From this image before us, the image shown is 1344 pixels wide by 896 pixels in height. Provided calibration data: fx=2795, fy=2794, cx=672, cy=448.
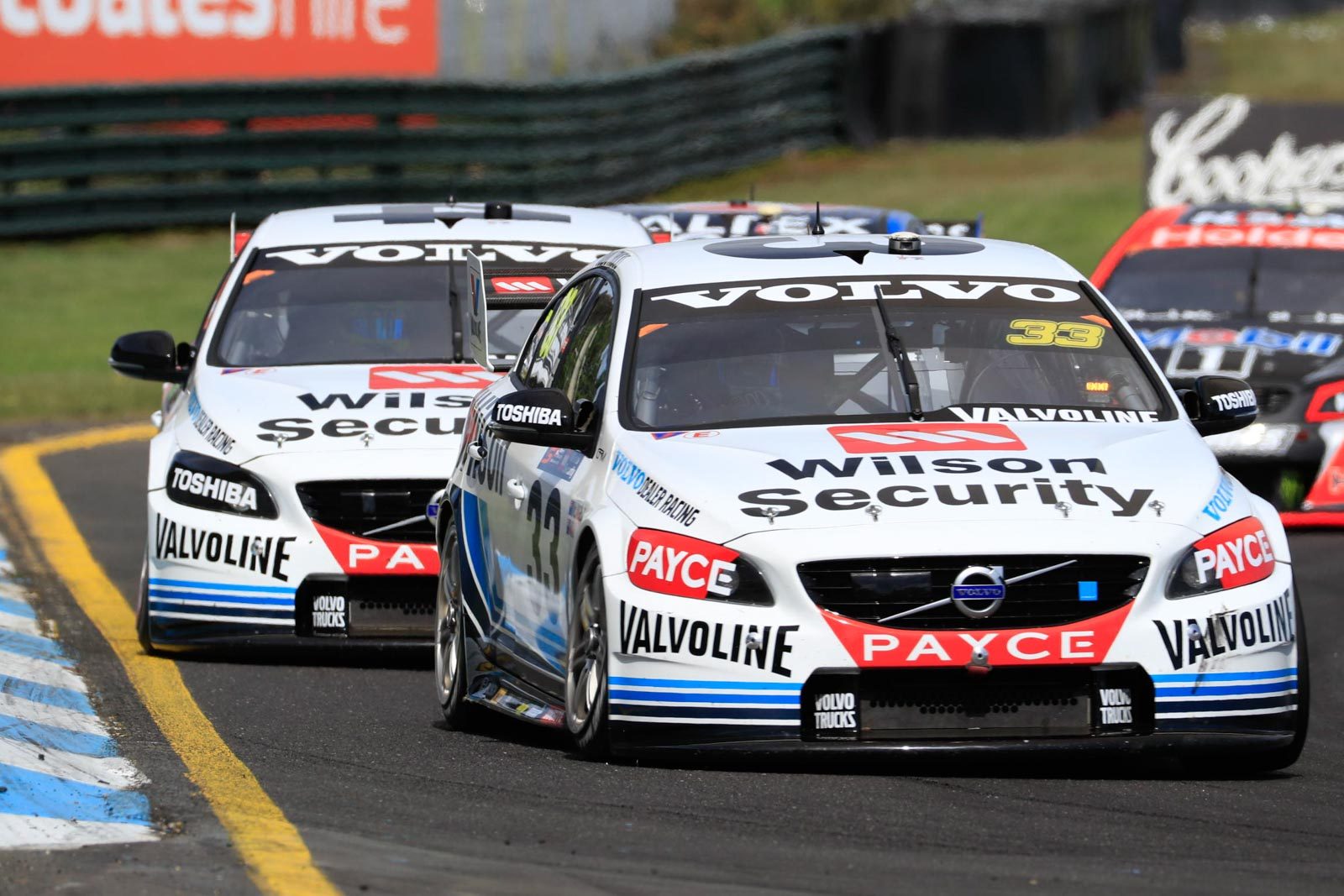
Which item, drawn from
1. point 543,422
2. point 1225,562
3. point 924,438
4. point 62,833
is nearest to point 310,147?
point 543,422

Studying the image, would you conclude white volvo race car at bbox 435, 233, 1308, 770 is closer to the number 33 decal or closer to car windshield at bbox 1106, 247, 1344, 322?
the number 33 decal

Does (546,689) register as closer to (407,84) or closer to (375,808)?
(375,808)

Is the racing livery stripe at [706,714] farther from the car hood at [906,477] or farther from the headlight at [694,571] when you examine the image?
the car hood at [906,477]

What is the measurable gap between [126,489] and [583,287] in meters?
7.14

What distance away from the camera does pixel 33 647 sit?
1005 cm

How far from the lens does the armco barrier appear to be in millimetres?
27172

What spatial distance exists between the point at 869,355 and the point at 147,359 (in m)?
4.08

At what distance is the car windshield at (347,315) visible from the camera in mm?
11141

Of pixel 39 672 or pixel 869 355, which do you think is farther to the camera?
pixel 39 672

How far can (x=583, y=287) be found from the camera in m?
8.96

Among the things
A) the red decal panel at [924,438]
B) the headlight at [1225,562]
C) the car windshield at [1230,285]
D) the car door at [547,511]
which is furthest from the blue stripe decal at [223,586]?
the car windshield at [1230,285]

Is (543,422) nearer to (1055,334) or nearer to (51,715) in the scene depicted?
(1055,334)

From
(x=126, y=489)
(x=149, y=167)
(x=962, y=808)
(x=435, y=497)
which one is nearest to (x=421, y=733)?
(x=435, y=497)

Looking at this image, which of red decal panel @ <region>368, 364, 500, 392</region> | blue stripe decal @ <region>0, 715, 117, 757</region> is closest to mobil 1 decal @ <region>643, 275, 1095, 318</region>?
blue stripe decal @ <region>0, 715, 117, 757</region>
